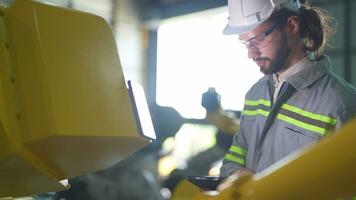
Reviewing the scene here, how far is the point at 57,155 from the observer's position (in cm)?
105

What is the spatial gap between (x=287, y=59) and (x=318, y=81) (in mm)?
175

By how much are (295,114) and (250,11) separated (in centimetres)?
53

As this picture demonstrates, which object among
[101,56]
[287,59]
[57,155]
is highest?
[101,56]

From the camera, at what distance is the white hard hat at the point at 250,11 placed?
187 cm

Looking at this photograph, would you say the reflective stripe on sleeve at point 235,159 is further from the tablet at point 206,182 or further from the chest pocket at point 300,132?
the tablet at point 206,182

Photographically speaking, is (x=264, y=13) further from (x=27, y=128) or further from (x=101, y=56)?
(x=27, y=128)

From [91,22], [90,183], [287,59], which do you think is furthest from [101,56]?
[90,183]

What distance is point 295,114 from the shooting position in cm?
176

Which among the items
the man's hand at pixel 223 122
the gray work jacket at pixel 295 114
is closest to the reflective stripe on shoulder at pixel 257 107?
the gray work jacket at pixel 295 114

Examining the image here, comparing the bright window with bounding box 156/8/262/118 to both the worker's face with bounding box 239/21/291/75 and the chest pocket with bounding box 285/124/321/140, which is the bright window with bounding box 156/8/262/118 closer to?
the worker's face with bounding box 239/21/291/75

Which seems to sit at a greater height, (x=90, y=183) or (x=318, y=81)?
(x=318, y=81)

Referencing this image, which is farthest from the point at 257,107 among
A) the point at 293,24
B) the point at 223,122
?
the point at 223,122

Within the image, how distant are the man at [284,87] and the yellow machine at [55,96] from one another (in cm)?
84

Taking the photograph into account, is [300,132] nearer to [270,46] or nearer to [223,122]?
[270,46]
